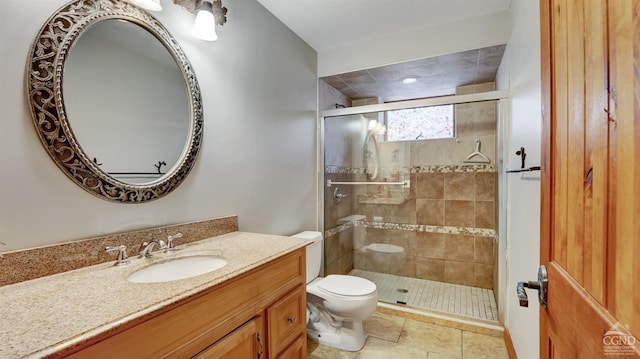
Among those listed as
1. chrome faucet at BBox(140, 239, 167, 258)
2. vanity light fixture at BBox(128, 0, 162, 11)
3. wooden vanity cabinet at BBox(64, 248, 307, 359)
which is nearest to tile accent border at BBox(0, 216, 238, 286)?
chrome faucet at BBox(140, 239, 167, 258)

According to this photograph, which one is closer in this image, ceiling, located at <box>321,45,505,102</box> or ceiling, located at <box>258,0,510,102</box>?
ceiling, located at <box>258,0,510,102</box>

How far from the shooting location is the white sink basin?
3.62 ft

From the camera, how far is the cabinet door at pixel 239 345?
913 millimetres

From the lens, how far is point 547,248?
0.74 meters

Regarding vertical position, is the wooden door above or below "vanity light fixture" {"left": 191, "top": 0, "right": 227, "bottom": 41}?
below

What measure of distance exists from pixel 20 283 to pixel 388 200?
289cm

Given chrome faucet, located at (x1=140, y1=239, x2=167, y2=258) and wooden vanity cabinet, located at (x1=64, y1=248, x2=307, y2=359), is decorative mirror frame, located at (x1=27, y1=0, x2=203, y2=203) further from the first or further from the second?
wooden vanity cabinet, located at (x1=64, y1=248, x2=307, y2=359)

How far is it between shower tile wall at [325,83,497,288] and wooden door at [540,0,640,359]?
2.26 metres

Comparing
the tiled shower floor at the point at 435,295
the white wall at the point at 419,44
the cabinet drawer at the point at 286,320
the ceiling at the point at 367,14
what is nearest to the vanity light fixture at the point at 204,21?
the ceiling at the point at 367,14

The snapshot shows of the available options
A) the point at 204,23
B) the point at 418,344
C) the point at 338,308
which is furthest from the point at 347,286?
the point at 204,23

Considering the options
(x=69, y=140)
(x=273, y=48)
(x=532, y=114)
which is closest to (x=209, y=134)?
(x=69, y=140)

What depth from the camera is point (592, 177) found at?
19.8 inches

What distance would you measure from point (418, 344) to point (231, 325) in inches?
62.7

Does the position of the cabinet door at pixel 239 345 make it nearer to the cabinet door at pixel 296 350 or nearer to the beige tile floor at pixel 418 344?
the cabinet door at pixel 296 350
